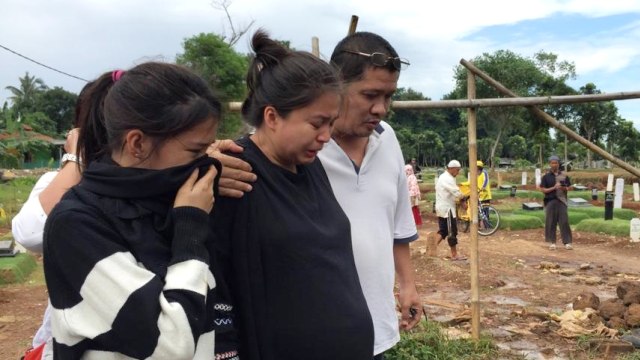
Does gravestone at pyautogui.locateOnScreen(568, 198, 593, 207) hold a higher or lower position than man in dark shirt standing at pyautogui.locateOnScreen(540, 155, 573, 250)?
lower

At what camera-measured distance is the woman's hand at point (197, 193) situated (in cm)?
121

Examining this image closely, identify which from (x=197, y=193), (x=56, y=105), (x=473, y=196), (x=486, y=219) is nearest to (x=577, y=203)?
(x=486, y=219)

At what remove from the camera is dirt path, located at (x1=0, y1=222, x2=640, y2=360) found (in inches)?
215

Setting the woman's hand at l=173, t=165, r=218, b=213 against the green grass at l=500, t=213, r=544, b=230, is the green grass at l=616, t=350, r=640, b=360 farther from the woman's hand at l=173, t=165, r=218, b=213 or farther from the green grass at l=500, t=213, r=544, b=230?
the green grass at l=500, t=213, r=544, b=230

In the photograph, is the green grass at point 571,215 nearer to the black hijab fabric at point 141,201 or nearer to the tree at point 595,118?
the black hijab fabric at point 141,201

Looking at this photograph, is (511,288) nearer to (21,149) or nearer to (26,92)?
(21,149)

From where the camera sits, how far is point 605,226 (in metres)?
12.9

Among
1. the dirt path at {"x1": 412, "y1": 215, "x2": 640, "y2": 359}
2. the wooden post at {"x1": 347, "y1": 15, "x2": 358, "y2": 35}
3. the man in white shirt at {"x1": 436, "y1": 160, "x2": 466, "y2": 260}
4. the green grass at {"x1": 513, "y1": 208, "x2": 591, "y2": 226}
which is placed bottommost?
the dirt path at {"x1": 412, "y1": 215, "x2": 640, "y2": 359}

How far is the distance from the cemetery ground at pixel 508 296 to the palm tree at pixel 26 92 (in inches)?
1874

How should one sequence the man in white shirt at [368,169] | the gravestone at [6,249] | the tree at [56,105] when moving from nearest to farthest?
the man in white shirt at [368,169]
the gravestone at [6,249]
the tree at [56,105]

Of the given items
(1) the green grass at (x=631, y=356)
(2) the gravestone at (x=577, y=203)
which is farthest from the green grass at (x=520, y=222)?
(1) the green grass at (x=631, y=356)

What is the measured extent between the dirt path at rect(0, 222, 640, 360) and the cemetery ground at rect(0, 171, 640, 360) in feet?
0.04

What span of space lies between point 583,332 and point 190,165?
199 inches

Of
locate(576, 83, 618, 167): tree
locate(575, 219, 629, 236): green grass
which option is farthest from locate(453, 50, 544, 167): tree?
locate(575, 219, 629, 236): green grass
